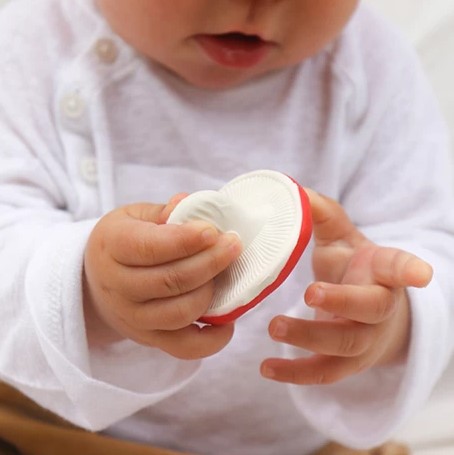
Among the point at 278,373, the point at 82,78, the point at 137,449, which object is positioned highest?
the point at 82,78

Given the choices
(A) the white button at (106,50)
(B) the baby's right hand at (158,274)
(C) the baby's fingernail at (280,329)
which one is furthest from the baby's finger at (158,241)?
(A) the white button at (106,50)

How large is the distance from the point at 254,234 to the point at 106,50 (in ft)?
0.86

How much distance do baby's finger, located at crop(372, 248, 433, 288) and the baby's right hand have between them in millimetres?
104

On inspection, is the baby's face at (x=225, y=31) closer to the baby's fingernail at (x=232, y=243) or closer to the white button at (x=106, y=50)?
the white button at (x=106, y=50)

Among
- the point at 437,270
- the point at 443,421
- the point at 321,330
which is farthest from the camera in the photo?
the point at 443,421

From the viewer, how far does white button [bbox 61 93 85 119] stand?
63 cm

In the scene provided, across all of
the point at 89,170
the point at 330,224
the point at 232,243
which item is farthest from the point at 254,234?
the point at 89,170

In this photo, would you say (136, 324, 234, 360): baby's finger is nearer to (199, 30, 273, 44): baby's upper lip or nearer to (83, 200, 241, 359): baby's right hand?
(83, 200, 241, 359): baby's right hand

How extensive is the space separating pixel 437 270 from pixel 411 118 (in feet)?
0.47

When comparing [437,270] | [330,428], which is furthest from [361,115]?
[330,428]

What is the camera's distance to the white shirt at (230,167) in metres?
0.61

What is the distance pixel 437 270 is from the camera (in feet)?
2.07

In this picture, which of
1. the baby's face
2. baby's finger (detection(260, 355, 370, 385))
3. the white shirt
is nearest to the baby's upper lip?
the baby's face

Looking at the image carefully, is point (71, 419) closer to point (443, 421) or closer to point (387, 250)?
point (387, 250)
